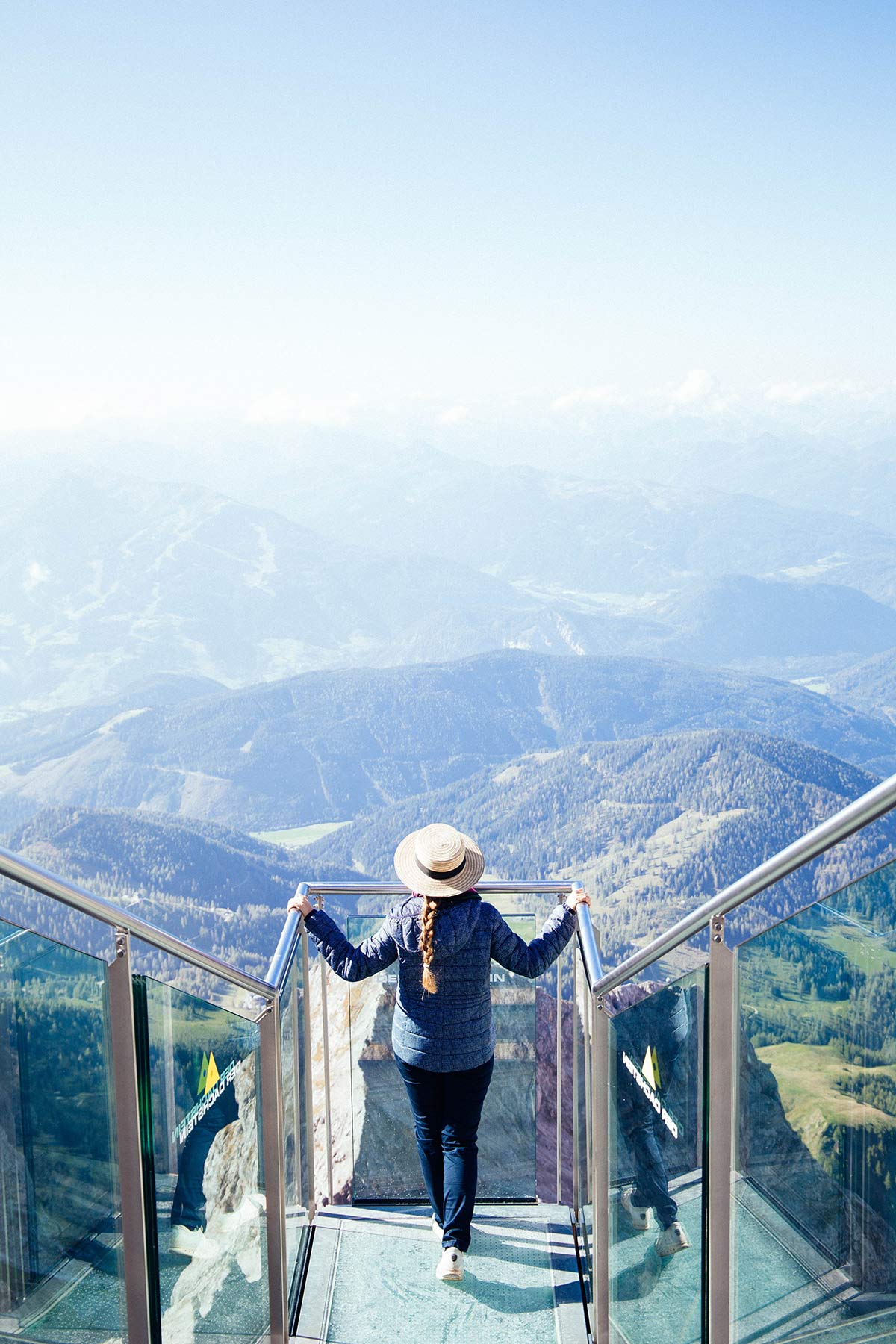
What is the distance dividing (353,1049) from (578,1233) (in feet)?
2.94

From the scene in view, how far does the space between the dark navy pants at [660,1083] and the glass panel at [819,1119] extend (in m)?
0.25

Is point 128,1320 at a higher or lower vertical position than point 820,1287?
lower

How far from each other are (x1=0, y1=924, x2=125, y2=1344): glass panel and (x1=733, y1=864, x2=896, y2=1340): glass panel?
948mm

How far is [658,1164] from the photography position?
76.8 inches

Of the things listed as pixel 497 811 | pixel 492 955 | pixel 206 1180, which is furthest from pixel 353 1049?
pixel 497 811

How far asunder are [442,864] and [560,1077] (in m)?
1.05

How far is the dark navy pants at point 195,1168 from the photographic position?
179 cm

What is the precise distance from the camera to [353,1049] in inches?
134

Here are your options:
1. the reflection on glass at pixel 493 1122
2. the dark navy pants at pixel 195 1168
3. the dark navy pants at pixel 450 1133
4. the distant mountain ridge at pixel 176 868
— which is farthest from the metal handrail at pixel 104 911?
the distant mountain ridge at pixel 176 868

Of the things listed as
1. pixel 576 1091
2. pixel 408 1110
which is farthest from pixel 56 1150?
pixel 408 1110

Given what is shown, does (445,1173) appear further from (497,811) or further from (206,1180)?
(497,811)

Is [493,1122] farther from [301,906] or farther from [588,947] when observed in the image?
[301,906]

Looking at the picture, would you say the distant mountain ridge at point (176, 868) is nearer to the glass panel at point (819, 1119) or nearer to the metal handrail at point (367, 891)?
the metal handrail at point (367, 891)

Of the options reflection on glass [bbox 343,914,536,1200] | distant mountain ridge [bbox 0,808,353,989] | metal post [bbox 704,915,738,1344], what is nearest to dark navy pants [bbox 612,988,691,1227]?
metal post [bbox 704,915,738,1344]
